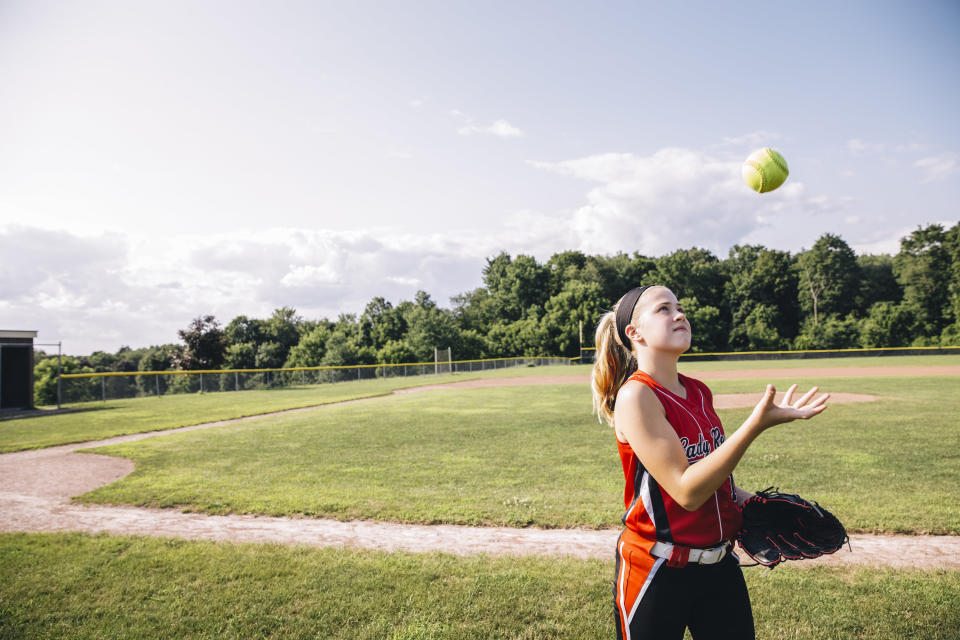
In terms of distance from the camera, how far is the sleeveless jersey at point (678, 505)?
211 cm

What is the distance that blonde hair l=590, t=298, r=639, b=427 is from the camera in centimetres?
260

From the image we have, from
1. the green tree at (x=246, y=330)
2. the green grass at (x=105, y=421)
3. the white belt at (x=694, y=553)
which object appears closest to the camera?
the white belt at (x=694, y=553)

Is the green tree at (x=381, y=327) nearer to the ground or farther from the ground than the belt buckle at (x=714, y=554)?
farther from the ground

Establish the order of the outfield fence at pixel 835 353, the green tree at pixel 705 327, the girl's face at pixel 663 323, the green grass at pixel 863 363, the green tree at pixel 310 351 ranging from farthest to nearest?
the green tree at pixel 705 327 → the green tree at pixel 310 351 → the outfield fence at pixel 835 353 → the green grass at pixel 863 363 → the girl's face at pixel 663 323

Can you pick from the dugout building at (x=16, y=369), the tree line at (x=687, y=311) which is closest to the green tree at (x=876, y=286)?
the tree line at (x=687, y=311)

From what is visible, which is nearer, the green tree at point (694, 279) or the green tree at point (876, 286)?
the green tree at point (876, 286)

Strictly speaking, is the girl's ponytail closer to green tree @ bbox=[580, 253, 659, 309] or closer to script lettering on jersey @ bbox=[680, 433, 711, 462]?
script lettering on jersey @ bbox=[680, 433, 711, 462]

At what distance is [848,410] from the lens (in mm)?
14555

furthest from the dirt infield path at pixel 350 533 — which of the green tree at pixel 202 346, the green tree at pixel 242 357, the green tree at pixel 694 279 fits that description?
the green tree at pixel 694 279

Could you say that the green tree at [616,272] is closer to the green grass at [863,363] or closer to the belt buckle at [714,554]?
the green grass at [863,363]

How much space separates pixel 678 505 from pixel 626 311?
2.59 ft

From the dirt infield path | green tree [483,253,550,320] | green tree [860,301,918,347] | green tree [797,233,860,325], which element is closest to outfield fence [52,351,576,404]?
the dirt infield path

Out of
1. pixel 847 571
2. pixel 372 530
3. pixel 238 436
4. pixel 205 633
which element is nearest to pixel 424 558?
pixel 372 530

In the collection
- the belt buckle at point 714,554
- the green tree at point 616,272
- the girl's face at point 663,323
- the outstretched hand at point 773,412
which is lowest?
the belt buckle at point 714,554
